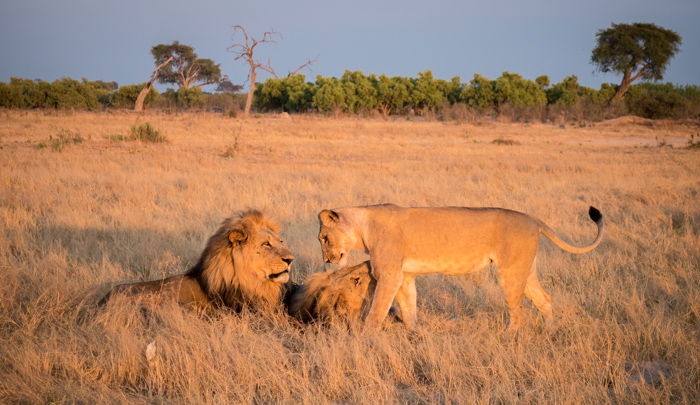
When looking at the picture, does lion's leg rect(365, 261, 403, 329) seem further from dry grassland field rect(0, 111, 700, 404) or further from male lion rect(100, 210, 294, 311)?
male lion rect(100, 210, 294, 311)

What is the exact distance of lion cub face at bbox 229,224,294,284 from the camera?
4.31m

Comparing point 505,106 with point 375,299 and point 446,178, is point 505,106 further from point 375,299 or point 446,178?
point 375,299

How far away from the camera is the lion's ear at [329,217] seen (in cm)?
407

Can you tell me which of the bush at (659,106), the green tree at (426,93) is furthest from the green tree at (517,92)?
the bush at (659,106)

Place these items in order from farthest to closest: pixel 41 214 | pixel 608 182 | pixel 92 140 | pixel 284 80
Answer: pixel 284 80, pixel 92 140, pixel 608 182, pixel 41 214

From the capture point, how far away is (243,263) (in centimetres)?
434

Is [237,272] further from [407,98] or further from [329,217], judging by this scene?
[407,98]

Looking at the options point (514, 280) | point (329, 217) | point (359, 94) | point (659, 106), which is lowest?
point (514, 280)

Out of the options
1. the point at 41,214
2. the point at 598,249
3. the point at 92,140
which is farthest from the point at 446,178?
the point at 92,140

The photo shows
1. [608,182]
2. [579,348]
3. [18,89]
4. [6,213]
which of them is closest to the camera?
[579,348]

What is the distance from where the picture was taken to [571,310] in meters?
4.43

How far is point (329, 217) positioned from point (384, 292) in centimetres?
66

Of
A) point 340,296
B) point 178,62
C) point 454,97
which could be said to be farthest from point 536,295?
point 178,62

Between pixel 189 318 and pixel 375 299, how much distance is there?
1.36 metres
